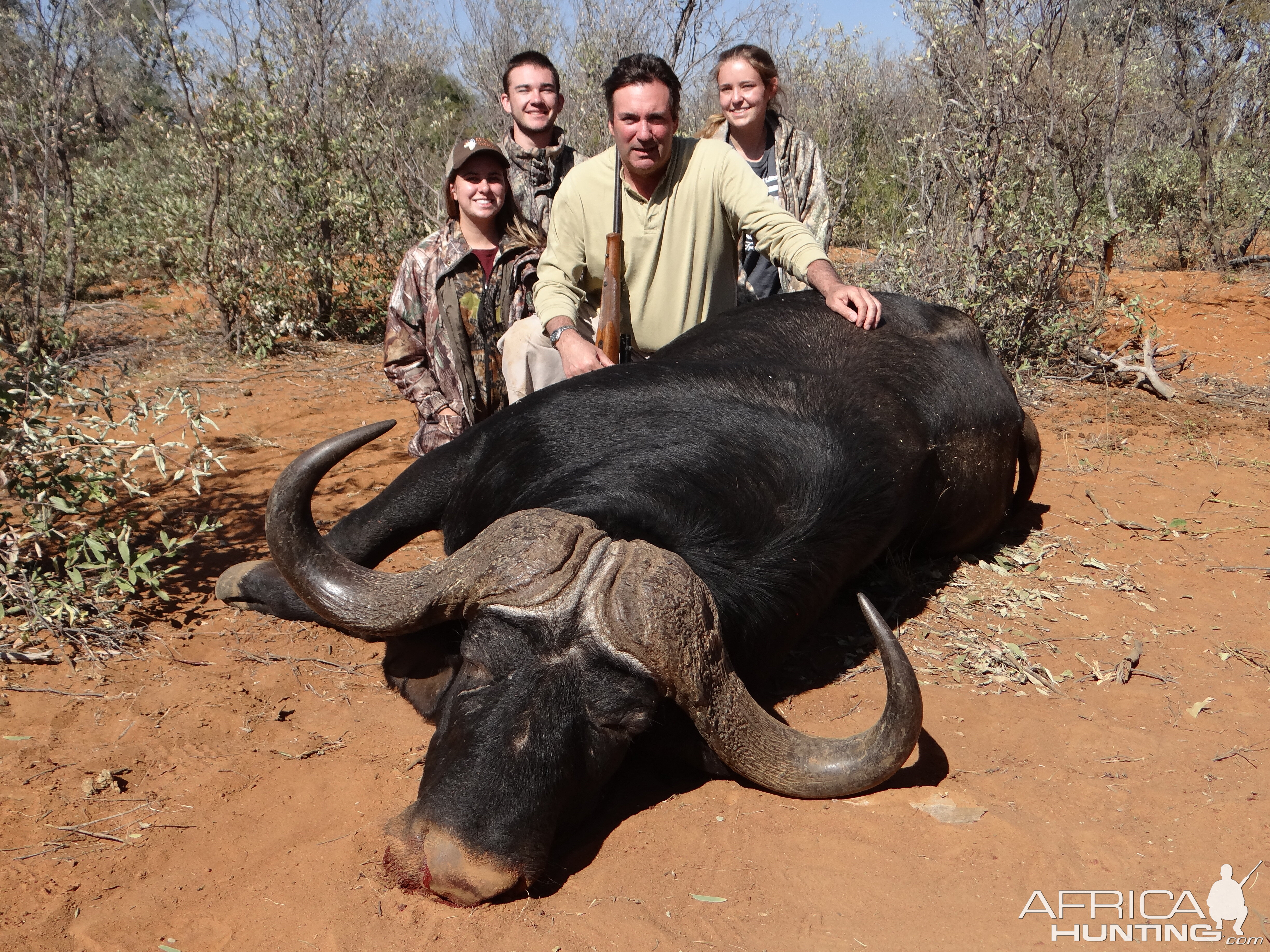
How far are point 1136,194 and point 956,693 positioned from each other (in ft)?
34.2

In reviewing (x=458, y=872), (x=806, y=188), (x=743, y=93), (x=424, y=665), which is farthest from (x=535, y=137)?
(x=458, y=872)

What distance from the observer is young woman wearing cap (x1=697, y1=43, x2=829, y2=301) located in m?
5.14

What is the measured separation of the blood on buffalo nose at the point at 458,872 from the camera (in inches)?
85.8

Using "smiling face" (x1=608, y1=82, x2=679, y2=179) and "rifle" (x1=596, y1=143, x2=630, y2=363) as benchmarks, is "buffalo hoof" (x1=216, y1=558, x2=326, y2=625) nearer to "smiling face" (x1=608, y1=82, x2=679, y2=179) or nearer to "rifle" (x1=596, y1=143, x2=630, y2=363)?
"rifle" (x1=596, y1=143, x2=630, y2=363)

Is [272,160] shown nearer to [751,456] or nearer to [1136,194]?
[751,456]

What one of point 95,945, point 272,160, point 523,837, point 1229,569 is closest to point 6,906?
point 95,945

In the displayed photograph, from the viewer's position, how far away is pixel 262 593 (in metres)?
3.64

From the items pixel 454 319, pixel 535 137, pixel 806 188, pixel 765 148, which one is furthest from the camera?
pixel 806 188

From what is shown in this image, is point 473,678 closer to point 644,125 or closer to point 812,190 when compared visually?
point 644,125

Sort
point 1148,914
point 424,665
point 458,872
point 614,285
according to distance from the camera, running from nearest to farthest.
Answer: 1. point 458,872
2. point 1148,914
3. point 424,665
4. point 614,285

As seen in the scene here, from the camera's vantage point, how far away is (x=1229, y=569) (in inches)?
168

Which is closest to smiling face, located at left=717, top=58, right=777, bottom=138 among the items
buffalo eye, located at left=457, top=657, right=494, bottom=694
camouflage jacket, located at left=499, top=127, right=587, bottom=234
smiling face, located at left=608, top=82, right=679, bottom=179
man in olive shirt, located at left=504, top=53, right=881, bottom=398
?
camouflage jacket, located at left=499, top=127, right=587, bottom=234

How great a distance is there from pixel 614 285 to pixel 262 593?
1971 mm

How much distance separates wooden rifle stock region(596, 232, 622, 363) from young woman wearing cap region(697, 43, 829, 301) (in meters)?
1.02
